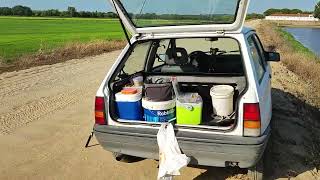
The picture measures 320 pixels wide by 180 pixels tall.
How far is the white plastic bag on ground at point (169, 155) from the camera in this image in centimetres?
414

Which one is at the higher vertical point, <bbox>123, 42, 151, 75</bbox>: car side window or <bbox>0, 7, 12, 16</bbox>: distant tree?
<bbox>123, 42, 151, 75</bbox>: car side window

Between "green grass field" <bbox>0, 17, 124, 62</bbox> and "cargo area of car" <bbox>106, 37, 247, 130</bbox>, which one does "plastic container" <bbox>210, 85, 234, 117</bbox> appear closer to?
"cargo area of car" <bbox>106, 37, 247, 130</bbox>

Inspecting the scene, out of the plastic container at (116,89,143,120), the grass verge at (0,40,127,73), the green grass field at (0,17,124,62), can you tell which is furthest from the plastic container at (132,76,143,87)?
the green grass field at (0,17,124,62)

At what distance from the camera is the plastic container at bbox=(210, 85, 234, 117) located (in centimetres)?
447

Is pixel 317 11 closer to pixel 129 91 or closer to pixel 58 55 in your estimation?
pixel 58 55

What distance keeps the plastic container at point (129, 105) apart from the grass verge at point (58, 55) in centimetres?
1026

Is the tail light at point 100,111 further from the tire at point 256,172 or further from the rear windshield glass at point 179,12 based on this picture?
the tire at point 256,172

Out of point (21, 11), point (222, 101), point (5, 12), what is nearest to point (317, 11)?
point (21, 11)

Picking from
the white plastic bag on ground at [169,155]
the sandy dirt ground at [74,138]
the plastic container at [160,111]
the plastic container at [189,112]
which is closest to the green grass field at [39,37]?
the sandy dirt ground at [74,138]

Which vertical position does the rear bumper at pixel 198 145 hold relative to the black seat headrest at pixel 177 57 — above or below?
below

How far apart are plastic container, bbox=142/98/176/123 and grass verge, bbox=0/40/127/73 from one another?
34.7 ft

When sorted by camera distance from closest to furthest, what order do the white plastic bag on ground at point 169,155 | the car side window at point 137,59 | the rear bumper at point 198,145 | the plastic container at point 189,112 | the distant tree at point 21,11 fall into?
the rear bumper at point 198,145 < the white plastic bag on ground at point 169,155 < the plastic container at point 189,112 < the car side window at point 137,59 < the distant tree at point 21,11

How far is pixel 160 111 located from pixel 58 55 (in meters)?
15.6

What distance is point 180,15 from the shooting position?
4723mm
